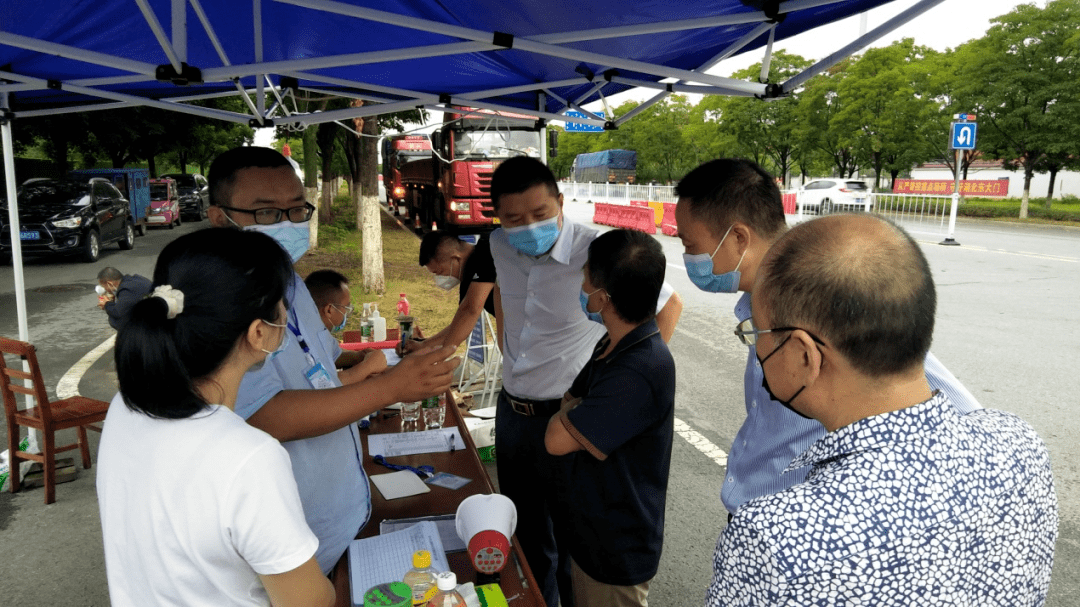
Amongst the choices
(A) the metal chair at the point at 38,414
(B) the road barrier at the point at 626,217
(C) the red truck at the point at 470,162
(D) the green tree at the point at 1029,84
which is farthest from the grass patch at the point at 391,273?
(D) the green tree at the point at 1029,84

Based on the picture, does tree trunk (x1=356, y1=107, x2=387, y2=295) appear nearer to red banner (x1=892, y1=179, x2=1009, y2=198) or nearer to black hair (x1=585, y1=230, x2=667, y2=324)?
black hair (x1=585, y1=230, x2=667, y2=324)

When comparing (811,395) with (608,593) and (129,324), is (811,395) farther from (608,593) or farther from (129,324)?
(608,593)

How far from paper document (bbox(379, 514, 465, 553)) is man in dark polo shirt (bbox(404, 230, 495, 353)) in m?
1.08

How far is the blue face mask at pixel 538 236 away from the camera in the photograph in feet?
9.95

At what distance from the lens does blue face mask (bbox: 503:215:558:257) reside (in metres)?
3.03

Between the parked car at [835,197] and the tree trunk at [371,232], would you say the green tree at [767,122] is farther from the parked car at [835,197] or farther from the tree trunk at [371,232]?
the tree trunk at [371,232]

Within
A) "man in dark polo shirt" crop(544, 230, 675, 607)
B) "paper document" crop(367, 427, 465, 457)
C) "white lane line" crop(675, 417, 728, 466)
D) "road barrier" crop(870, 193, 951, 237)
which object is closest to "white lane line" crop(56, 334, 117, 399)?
"paper document" crop(367, 427, 465, 457)

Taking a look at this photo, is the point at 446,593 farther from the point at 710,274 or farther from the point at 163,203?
the point at 163,203

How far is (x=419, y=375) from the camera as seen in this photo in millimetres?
1690

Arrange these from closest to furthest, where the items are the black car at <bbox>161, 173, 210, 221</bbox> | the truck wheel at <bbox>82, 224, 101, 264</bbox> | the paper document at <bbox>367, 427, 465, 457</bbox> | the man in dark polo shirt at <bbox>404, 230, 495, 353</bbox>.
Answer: the paper document at <bbox>367, 427, 465, 457</bbox> → the man in dark polo shirt at <bbox>404, 230, 495, 353</bbox> → the truck wheel at <bbox>82, 224, 101, 264</bbox> → the black car at <bbox>161, 173, 210, 221</bbox>

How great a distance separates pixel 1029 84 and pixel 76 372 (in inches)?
1250

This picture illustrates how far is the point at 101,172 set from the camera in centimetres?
1986

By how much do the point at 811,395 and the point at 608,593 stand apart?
4.71 ft

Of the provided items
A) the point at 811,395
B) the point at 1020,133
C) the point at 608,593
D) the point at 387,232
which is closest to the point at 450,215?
the point at 387,232
